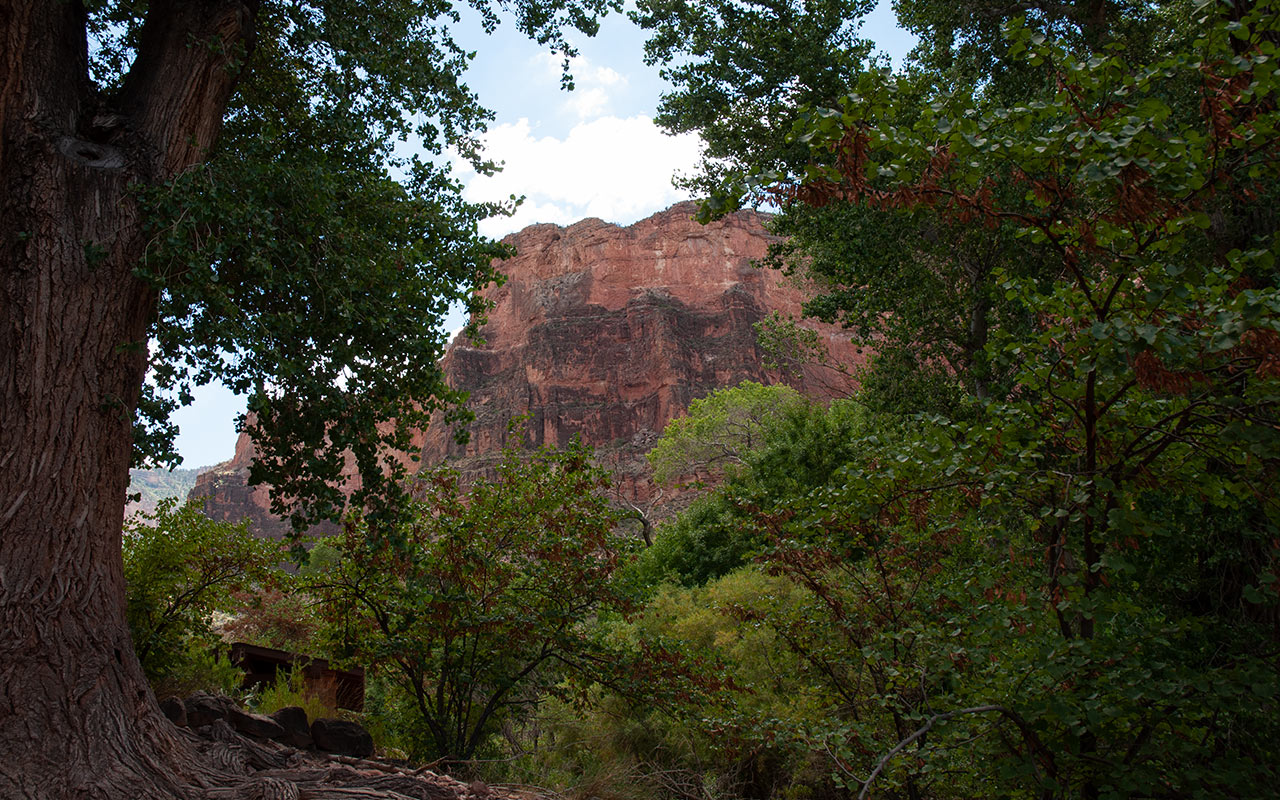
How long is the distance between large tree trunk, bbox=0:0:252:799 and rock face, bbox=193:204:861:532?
201 ft

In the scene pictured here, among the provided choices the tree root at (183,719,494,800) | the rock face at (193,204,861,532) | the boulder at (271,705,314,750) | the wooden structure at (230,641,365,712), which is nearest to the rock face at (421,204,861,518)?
the rock face at (193,204,861,532)

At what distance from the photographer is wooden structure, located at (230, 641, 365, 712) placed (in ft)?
31.9

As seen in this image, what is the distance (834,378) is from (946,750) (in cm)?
6904

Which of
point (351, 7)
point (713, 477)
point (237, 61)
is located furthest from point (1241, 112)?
point (713, 477)

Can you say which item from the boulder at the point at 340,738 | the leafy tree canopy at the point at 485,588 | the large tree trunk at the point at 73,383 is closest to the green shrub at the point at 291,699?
the leafy tree canopy at the point at 485,588

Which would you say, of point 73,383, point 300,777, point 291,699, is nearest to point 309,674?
point 291,699

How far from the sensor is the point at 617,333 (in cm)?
7844

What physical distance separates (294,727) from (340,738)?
1.19 feet

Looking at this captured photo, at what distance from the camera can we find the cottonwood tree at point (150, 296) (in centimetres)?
442

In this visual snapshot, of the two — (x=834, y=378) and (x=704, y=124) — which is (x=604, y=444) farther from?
(x=704, y=124)

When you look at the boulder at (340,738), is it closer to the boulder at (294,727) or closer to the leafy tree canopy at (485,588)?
the boulder at (294,727)

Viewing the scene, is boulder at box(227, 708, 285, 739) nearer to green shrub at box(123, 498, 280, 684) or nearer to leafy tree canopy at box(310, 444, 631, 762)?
leafy tree canopy at box(310, 444, 631, 762)

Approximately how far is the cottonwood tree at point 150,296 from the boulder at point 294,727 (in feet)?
4.15

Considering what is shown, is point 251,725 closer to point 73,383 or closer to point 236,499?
point 73,383
